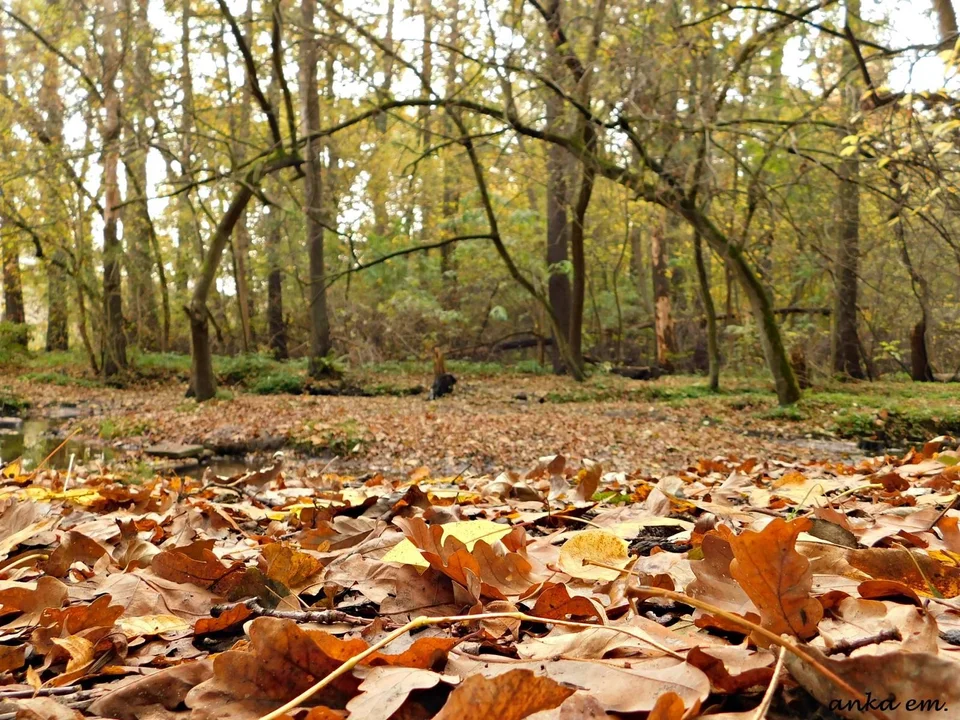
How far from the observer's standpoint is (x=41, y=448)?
8180 mm

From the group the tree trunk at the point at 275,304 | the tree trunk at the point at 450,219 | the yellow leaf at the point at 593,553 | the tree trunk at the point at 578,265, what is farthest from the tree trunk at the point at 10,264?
the yellow leaf at the point at 593,553

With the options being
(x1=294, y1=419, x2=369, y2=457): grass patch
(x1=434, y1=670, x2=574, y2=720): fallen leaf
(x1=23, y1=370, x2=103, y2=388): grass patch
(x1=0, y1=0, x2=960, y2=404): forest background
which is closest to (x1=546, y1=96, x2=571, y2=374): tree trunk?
Answer: (x1=0, y1=0, x2=960, y2=404): forest background

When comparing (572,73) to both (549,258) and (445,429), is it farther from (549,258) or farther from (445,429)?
(549,258)

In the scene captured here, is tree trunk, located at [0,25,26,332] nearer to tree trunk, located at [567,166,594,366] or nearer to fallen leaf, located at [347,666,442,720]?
tree trunk, located at [567,166,594,366]

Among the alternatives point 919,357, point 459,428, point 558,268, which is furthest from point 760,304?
point 558,268

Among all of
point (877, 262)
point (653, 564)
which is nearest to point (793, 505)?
point (653, 564)

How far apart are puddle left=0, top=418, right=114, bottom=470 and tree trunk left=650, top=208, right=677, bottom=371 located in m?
14.1

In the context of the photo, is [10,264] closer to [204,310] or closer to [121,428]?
[204,310]

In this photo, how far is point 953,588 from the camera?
0.96 m

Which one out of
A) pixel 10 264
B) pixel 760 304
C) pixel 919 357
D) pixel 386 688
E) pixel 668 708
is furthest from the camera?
pixel 10 264

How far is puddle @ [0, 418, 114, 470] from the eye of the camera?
7.34 metres

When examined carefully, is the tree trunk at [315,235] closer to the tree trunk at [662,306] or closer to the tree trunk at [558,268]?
the tree trunk at [558,268]

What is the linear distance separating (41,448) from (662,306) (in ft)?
49.9

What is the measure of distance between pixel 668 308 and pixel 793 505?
1805cm
